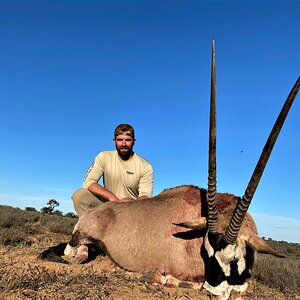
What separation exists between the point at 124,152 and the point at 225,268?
→ 3.34 meters

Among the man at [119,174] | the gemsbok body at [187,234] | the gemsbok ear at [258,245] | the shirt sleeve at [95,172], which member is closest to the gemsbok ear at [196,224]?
the gemsbok body at [187,234]

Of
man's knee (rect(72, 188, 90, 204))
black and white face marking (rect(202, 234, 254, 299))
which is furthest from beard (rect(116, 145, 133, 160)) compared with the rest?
black and white face marking (rect(202, 234, 254, 299))

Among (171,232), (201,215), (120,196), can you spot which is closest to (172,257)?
(171,232)

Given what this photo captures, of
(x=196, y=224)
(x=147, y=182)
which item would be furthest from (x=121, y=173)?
(x=196, y=224)

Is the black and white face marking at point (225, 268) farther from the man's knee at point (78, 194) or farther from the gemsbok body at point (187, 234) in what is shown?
the man's knee at point (78, 194)

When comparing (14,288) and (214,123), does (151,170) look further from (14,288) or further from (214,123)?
(14,288)

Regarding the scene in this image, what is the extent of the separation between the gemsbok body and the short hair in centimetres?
141

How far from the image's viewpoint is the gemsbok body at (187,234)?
4156mm

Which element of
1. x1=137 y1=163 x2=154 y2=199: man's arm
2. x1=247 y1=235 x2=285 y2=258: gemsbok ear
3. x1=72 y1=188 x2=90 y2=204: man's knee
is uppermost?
x1=137 y1=163 x2=154 y2=199: man's arm

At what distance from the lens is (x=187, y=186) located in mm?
5656

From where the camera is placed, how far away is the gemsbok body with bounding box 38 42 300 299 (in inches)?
164

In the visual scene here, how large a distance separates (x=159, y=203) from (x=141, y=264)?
894 millimetres

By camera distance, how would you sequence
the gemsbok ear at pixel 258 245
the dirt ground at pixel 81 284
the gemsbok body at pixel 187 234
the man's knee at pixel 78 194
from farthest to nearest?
the man's knee at pixel 78 194, the gemsbok ear at pixel 258 245, the gemsbok body at pixel 187 234, the dirt ground at pixel 81 284

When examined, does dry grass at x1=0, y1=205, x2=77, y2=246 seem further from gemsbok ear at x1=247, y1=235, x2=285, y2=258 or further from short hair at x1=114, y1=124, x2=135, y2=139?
gemsbok ear at x1=247, y1=235, x2=285, y2=258
